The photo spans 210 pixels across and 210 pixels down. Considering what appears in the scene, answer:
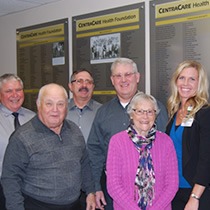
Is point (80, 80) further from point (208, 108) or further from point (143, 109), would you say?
point (208, 108)

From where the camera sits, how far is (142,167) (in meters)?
1.91

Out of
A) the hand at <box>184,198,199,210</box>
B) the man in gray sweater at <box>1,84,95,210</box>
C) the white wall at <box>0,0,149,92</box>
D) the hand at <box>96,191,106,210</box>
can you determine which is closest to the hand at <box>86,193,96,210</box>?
the hand at <box>96,191,106,210</box>

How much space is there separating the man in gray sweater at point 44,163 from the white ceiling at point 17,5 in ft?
6.50

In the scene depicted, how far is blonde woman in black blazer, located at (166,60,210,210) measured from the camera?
1901 mm

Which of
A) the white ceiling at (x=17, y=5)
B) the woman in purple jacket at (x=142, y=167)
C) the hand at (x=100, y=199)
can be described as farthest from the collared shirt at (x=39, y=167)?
the white ceiling at (x=17, y=5)

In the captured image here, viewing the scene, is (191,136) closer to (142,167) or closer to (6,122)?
(142,167)

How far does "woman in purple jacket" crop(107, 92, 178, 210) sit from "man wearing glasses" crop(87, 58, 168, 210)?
387 millimetres

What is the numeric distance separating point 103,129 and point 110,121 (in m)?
0.08

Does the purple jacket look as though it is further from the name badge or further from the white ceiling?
the white ceiling

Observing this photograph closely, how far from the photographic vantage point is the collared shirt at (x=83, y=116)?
9.15ft

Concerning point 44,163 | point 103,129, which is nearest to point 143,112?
point 103,129

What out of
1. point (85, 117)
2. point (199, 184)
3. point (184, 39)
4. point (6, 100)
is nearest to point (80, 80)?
Answer: point (85, 117)

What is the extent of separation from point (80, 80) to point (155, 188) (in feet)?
4.29

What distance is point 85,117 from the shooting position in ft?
9.24
